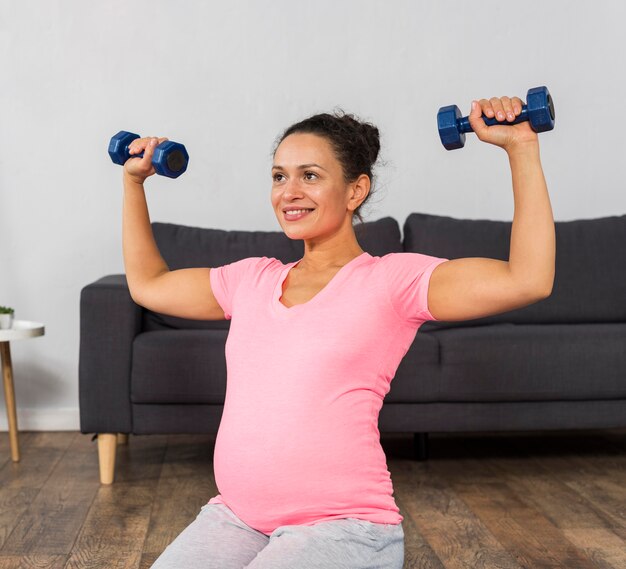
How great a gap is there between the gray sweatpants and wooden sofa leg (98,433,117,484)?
1491 mm

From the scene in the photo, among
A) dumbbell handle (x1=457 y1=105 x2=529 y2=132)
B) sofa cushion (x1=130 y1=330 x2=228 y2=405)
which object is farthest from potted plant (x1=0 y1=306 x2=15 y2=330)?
dumbbell handle (x1=457 y1=105 x2=529 y2=132)

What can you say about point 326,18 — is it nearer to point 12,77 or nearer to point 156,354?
point 12,77

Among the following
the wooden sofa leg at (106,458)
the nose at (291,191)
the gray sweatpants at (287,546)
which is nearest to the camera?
the gray sweatpants at (287,546)

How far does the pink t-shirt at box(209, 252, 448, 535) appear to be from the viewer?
4.18 feet

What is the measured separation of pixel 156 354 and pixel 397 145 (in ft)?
A: 4.94

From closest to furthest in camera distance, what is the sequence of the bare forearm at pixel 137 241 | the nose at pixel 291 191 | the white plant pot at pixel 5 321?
the nose at pixel 291 191 → the bare forearm at pixel 137 241 → the white plant pot at pixel 5 321

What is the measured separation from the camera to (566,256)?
329 centimetres

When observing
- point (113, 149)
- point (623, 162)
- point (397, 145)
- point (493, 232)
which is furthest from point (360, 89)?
point (113, 149)

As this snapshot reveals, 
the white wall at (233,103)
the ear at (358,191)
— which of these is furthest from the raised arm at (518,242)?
the white wall at (233,103)

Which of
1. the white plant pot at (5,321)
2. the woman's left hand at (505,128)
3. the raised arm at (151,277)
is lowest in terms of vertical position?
the white plant pot at (5,321)

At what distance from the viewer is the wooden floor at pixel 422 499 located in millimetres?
2094

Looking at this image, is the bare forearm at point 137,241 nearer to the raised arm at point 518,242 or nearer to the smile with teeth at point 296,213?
the smile with teeth at point 296,213

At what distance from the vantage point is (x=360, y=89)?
12.1ft

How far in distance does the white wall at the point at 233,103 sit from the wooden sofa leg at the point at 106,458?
91cm
